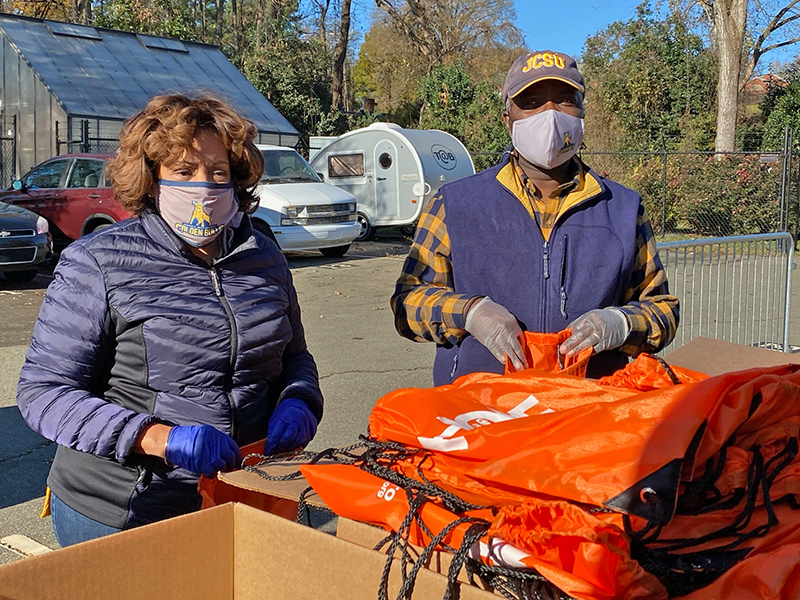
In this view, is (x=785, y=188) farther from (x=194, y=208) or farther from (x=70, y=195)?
(x=194, y=208)

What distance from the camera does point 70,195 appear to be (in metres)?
14.3

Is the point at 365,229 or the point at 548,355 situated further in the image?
the point at 365,229

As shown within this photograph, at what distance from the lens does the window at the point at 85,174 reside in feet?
46.2

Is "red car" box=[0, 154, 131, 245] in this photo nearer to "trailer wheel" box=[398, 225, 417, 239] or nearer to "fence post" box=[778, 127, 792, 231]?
"trailer wheel" box=[398, 225, 417, 239]

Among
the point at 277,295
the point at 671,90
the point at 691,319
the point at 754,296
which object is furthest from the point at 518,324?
the point at 671,90

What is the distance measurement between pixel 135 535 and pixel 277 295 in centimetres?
106

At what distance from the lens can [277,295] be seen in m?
2.43

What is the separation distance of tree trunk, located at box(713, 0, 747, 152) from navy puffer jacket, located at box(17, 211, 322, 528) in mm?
22102

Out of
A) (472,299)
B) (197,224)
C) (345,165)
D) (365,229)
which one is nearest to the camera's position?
(197,224)

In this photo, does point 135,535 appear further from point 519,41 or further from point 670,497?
point 519,41

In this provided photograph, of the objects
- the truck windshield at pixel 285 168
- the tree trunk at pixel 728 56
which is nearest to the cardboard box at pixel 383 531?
the truck windshield at pixel 285 168

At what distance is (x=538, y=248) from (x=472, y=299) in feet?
0.90

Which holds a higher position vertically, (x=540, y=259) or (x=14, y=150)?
(x=14, y=150)

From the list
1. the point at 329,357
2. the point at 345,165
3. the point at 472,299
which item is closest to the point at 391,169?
the point at 345,165
